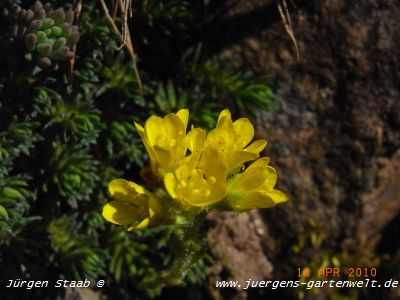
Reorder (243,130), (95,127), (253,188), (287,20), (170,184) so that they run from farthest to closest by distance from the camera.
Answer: (287,20)
(95,127)
(243,130)
(253,188)
(170,184)

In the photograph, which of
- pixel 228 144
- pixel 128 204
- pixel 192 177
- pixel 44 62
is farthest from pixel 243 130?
pixel 44 62

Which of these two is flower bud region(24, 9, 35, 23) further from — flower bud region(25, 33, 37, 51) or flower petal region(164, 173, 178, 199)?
flower petal region(164, 173, 178, 199)

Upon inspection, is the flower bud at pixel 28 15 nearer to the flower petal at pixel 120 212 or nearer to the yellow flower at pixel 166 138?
the yellow flower at pixel 166 138

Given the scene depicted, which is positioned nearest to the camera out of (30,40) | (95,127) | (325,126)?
(30,40)

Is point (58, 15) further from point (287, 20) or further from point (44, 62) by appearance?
point (287, 20)

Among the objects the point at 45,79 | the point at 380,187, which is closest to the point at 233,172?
the point at 45,79
